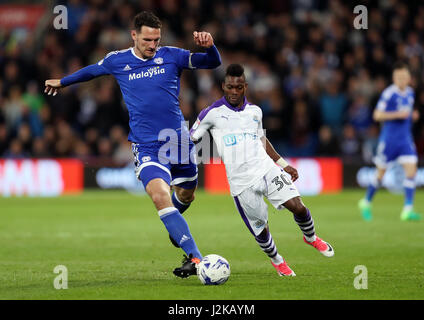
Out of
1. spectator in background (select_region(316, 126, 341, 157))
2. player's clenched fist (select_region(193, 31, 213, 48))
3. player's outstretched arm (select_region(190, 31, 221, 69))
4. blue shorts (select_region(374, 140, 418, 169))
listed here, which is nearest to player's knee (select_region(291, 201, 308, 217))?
player's outstretched arm (select_region(190, 31, 221, 69))

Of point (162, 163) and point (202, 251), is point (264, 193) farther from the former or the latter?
point (202, 251)

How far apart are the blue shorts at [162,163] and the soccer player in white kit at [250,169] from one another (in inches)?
12.2

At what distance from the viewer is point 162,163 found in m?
7.62

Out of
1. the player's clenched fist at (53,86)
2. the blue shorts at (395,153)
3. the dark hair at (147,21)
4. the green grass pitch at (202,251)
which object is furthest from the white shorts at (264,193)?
the blue shorts at (395,153)

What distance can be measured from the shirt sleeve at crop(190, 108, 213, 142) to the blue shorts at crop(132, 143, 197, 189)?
0.20m

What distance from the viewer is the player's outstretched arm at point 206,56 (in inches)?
280


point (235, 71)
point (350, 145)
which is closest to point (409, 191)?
point (350, 145)

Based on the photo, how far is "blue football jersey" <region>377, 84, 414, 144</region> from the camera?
1299 cm

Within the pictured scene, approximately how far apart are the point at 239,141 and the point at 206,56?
0.85 m

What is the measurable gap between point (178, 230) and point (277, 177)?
42.6 inches

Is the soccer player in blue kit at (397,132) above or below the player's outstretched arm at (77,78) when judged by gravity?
below

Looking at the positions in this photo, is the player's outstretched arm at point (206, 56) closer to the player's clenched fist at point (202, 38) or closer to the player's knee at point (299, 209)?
the player's clenched fist at point (202, 38)

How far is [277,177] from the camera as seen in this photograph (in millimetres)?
7480
